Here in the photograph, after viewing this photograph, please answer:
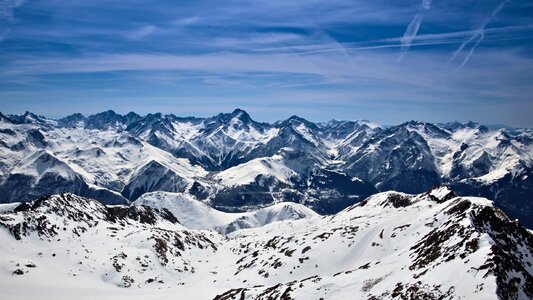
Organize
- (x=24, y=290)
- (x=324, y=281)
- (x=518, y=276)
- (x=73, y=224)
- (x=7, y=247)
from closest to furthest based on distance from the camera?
1. (x=518, y=276)
2. (x=324, y=281)
3. (x=24, y=290)
4. (x=7, y=247)
5. (x=73, y=224)

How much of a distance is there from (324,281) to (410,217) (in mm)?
59333

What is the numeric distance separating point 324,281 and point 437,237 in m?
25.7

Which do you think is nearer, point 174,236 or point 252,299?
point 252,299

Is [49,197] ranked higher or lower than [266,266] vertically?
higher

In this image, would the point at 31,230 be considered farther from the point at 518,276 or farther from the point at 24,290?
the point at 518,276

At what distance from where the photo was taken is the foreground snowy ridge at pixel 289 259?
6838 cm

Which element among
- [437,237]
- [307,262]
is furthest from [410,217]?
[437,237]

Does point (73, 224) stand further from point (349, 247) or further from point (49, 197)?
point (349, 247)

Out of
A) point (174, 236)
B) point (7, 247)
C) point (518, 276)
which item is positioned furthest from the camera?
point (174, 236)

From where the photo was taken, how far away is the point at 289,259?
141875mm

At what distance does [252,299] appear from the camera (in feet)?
309

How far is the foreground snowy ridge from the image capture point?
224 feet

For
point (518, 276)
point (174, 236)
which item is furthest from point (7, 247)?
point (518, 276)

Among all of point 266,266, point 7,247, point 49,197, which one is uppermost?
point 49,197
